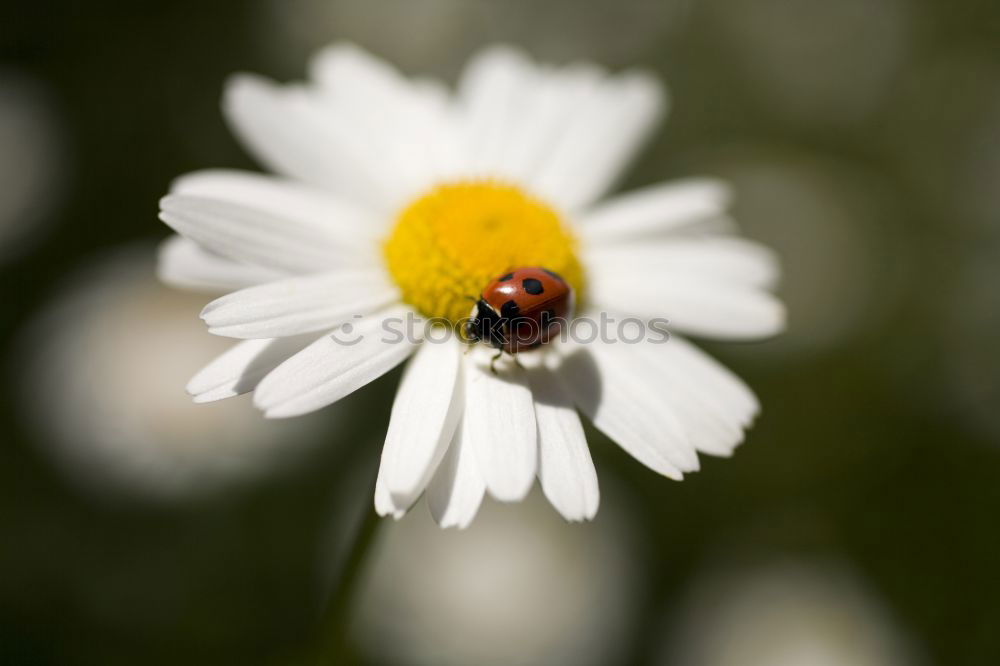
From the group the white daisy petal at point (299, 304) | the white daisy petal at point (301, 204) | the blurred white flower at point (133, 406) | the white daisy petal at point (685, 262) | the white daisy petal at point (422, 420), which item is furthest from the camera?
the blurred white flower at point (133, 406)

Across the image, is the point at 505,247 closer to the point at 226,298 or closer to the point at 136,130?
the point at 226,298

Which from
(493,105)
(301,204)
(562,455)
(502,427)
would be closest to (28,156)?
(301,204)

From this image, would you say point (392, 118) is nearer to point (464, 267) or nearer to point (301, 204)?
point (301, 204)

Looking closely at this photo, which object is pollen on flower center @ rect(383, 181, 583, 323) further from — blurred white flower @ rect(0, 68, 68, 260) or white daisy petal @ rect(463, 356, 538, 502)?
blurred white flower @ rect(0, 68, 68, 260)

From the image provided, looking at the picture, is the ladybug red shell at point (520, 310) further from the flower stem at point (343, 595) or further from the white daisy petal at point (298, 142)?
the white daisy petal at point (298, 142)

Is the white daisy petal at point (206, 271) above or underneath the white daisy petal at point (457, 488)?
above

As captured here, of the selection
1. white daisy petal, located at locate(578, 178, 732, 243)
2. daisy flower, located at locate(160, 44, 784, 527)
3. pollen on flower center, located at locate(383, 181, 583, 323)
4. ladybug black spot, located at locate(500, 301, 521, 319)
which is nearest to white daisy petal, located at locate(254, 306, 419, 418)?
daisy flower, located at locate(160, 44, 784, 527)

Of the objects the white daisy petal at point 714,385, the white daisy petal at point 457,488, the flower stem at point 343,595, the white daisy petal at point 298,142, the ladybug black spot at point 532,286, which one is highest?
the white daisy petal at point 298,142

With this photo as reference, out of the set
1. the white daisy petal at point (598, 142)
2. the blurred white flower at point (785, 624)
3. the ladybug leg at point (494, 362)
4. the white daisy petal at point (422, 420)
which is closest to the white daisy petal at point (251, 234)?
the white daisy petal at point (422, 420)
